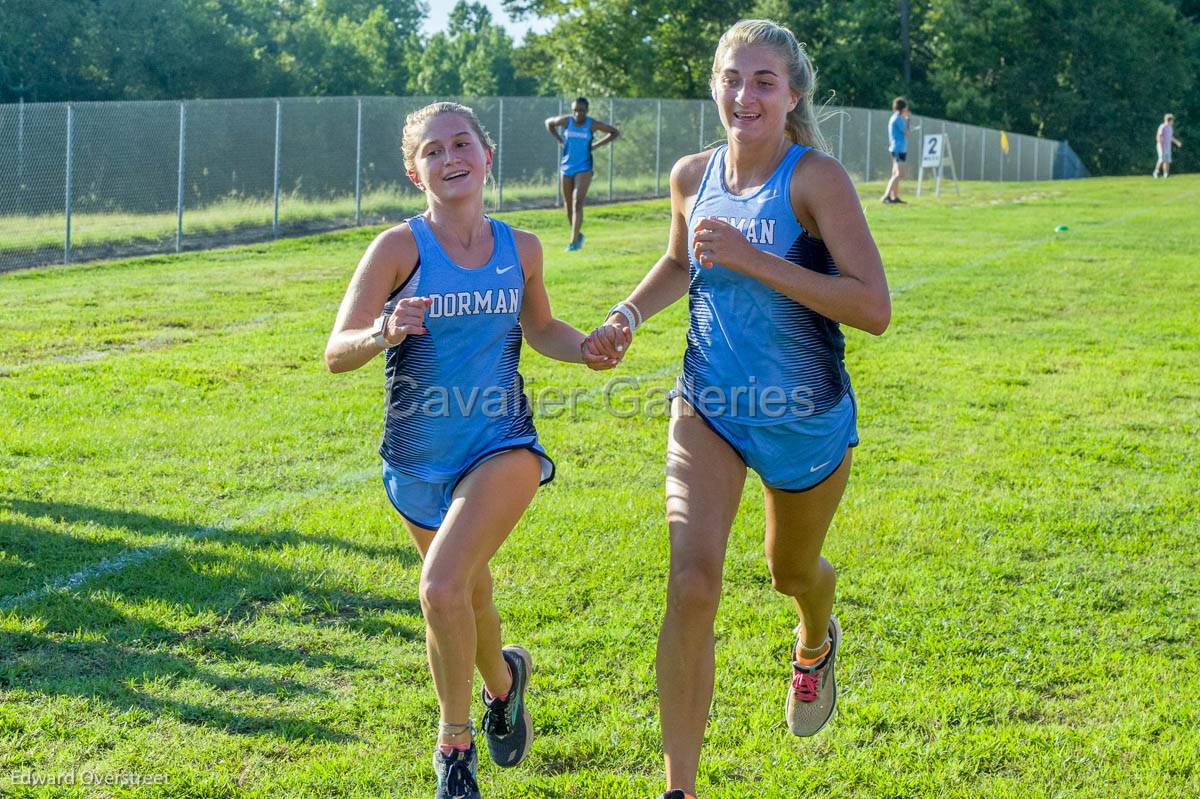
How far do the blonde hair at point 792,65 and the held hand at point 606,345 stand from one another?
0.80 m

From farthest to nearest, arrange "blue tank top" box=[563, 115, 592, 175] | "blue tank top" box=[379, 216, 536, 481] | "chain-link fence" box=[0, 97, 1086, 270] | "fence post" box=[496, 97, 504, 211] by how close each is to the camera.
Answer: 1. "fence post" box=[496, 97, 504, 211]
2. "blue tank top" box=[563, 115, 592, 175]
3. "chain-link fence" box=[0, 97, 1086, 270]
4. "blue tank top" box=[379, 216, 536, 481]

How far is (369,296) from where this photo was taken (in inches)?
147

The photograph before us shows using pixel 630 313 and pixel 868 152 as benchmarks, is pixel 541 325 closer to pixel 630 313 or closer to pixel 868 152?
pixel 630 313

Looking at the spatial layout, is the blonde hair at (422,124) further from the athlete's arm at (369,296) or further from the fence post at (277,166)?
the fence post at (277,166)

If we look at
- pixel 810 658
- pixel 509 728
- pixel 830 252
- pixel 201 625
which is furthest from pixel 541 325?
pixel 201 625

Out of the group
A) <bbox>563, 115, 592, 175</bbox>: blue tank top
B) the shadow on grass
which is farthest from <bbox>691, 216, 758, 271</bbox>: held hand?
<bbox>563, 115, 592, 175</bbox>: blue tank top

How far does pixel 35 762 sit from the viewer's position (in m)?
3.78

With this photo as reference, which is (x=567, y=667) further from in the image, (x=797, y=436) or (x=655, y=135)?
(x=655, y=135)

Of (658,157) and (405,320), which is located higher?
(658,157)

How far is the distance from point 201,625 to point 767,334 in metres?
2.55

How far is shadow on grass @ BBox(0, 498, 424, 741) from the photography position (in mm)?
4281

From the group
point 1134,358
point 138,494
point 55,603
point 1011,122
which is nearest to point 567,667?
point 55,603

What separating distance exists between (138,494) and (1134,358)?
26.9ft

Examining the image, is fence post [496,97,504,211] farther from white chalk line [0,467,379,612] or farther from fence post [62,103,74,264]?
white chalk line [0,467,379,612]
